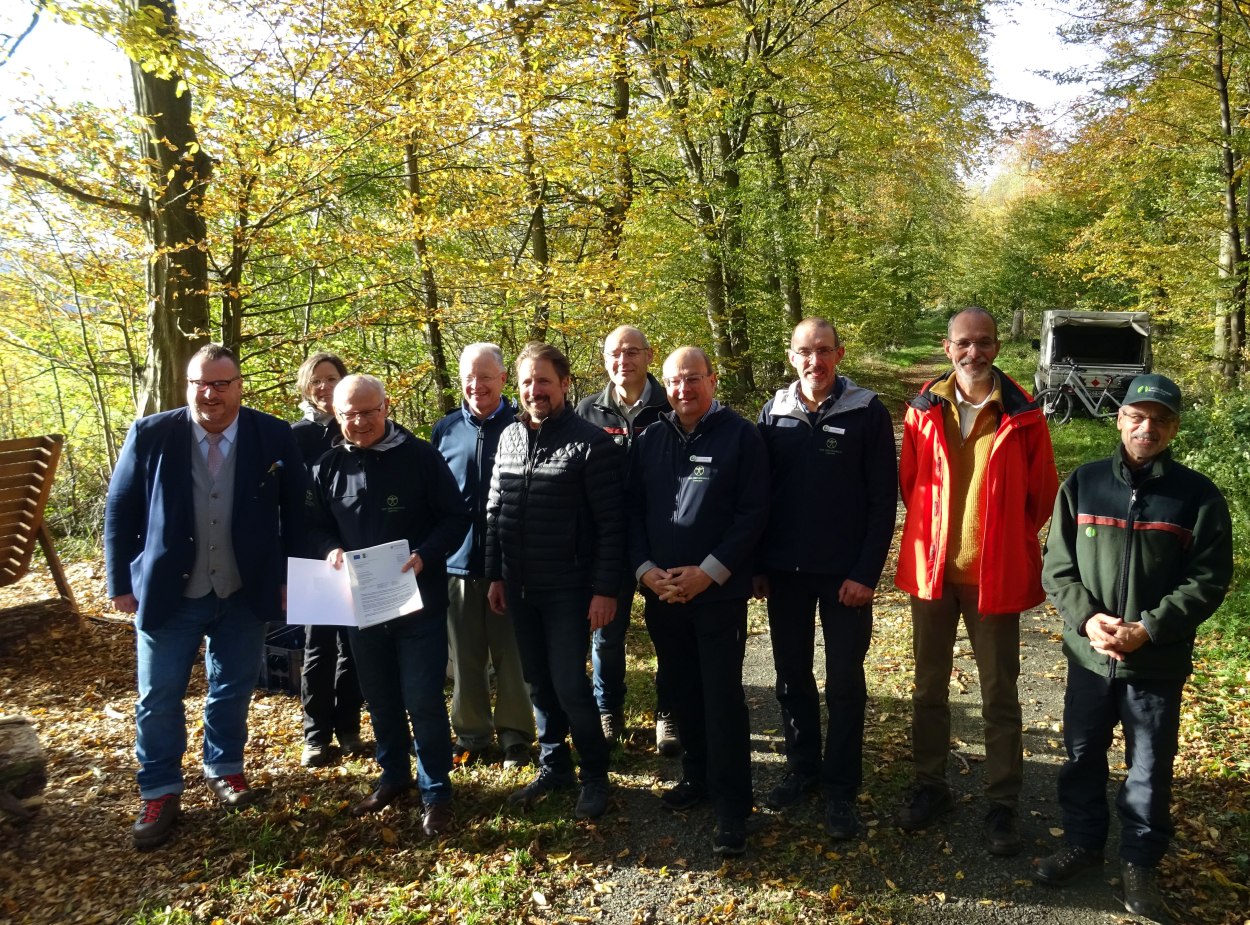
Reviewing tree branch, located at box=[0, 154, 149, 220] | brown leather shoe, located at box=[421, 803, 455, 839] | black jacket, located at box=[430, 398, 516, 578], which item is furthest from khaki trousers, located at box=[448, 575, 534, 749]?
tree branch, located at box=[0, 154, 149, 220]

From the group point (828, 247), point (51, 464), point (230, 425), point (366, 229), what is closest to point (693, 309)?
point (828, 247)

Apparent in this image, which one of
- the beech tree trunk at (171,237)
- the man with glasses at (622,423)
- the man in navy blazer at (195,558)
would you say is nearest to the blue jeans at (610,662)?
the man with glasses at (622,423)

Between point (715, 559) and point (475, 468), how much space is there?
1477 mm

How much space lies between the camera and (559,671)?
3.64m

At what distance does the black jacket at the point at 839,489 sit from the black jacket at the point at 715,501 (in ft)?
0.57

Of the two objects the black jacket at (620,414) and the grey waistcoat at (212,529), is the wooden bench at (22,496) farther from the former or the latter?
the black jacket at (620,414)

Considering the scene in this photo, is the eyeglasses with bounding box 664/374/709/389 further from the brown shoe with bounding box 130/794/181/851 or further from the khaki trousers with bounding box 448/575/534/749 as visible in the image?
the brown shoe with bounding box 130/794/181/851

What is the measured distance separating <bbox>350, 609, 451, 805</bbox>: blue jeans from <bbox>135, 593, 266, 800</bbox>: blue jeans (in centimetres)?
66

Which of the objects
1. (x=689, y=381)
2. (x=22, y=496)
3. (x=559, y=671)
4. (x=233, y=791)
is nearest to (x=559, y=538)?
(x=559, y=671)

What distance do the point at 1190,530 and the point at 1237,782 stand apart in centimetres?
190

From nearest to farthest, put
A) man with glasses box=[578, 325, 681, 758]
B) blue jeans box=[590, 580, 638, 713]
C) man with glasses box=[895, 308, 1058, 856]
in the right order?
1. man with glasses box=[895, 308, 1058, 856]
2. man with glasses box=[578, 325, 681, 758]
3. blue jeans box=[590, 580, 638, 713]

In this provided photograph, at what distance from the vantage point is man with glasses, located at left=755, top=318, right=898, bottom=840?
11.4 feet

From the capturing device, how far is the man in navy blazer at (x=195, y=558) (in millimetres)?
3641

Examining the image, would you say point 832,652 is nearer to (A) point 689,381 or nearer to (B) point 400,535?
(A) point 689,381
